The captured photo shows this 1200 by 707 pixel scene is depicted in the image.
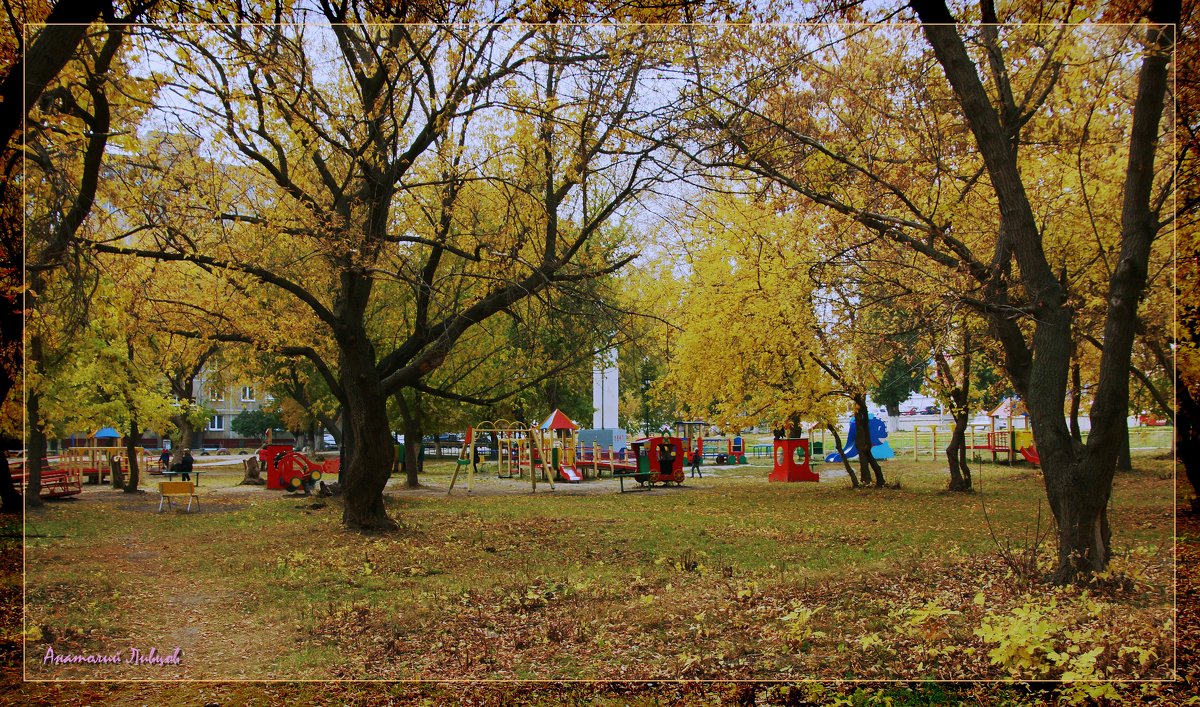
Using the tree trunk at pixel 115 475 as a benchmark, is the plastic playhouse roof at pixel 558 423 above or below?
above

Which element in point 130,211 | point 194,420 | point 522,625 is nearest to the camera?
point 522,625

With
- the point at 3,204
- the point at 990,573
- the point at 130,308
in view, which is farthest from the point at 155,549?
the point at 990,573

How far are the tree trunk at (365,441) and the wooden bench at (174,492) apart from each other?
1637mm

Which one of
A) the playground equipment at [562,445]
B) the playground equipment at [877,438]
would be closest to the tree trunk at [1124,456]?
the playground equipment at [562,445]

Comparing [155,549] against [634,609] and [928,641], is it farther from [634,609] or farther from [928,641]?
[928,641]

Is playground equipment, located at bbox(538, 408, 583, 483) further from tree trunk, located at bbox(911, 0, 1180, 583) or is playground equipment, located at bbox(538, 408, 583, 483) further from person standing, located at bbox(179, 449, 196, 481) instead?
tree trunk, located at bbox(911, 0, 1180, 583)

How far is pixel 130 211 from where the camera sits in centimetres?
503

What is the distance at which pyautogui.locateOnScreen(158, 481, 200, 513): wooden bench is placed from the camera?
8.11 metres

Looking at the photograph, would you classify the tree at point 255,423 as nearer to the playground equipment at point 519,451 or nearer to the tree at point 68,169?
the playground equipment at point 519,451

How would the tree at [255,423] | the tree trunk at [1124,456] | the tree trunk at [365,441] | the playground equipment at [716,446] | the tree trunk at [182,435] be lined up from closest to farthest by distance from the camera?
the tree trunk at [1124,456]
the tree trunk at [365,441]
the tree trunk at [182,435]
the tree at [255,423]
the playground equipment at [716,446]

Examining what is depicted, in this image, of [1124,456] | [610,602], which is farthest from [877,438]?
[610,602]

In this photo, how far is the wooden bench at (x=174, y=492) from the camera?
8.11 meters

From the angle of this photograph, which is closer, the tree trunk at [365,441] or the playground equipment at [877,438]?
the tree trunk at [365,441]

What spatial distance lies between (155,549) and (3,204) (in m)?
2.42
